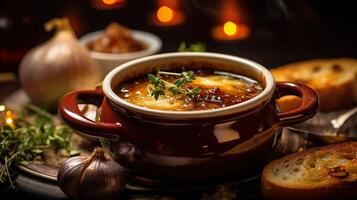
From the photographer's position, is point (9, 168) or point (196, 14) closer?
point (9, 168)

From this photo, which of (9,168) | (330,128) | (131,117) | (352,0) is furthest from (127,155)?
(352,0)

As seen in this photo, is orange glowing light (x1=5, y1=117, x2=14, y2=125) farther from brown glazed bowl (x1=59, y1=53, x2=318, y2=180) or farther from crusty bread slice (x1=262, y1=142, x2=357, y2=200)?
crusty bread slice (x1=262, y1=142, x2=357, y2=200)

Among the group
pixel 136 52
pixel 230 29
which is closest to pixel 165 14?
pixel 230 29

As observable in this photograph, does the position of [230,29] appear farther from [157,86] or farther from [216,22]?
[157,86]

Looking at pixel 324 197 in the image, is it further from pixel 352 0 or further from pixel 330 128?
pixel 352 0

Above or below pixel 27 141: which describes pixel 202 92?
above

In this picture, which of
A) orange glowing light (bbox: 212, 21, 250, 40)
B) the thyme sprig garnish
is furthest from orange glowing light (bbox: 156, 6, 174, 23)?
the thyme sprig garnish
